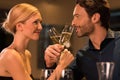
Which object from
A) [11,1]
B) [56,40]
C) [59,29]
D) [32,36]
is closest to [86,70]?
[56,40]

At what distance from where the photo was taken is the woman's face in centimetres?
188

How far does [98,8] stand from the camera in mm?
1844

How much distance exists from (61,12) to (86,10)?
131 cm

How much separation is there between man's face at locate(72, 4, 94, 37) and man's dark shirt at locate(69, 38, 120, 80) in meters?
0.09

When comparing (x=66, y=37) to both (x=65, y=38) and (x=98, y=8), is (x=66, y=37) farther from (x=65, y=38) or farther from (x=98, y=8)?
Answer: (x=98, y=8)

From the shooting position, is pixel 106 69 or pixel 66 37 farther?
pixel 66 37

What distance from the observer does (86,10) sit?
1.86 m

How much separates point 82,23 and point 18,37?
0.43 m

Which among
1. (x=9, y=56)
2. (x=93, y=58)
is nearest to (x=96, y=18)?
(x=93, y=58)

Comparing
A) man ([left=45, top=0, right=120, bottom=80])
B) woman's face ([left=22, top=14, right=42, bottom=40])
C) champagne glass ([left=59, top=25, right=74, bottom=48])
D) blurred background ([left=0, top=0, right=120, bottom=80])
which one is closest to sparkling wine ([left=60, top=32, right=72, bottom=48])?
champagne glass ([left=59, top=25, right=74, bottom=48])

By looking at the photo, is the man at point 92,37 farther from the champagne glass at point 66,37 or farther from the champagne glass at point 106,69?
the champagne glass at point 106,69

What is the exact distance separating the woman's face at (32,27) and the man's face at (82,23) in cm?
25

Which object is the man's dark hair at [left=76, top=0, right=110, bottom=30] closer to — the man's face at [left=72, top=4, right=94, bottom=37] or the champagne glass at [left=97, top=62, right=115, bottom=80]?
the man's face at [left=72, top=4, right=94, bottom=37]

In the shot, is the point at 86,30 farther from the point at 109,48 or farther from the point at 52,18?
the point at 52,18
